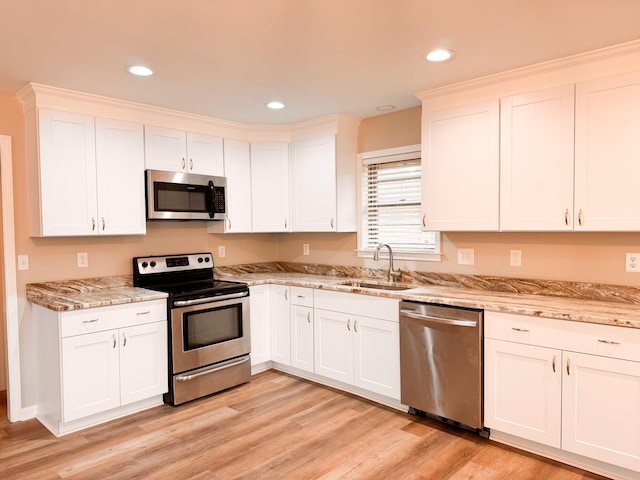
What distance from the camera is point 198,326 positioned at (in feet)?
11.5

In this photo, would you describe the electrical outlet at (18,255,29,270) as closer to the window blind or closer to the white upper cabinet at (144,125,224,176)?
the white upper cabinet at (144,125,224,176)

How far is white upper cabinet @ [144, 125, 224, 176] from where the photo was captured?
3.67 m

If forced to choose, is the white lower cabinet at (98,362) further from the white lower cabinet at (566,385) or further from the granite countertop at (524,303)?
the white lower cabinet at (566,385)

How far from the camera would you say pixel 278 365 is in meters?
4.21

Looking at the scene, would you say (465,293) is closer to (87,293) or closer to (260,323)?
(260,323)

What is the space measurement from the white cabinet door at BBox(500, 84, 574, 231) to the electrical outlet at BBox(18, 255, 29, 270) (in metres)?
3.48

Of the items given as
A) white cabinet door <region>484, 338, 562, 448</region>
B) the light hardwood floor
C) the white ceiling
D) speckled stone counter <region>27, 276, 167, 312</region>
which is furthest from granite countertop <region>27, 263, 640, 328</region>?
the white ceiling

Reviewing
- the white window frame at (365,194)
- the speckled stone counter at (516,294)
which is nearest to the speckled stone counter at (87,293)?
the speckled stone counter at (516,294)

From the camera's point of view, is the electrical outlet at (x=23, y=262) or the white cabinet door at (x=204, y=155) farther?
the white cabinet door at (x=204, y=155)

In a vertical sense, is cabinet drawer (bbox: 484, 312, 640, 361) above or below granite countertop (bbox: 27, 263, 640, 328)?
below

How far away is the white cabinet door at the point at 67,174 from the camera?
307 cm

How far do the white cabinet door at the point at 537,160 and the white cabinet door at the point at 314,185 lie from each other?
1577 millimetres

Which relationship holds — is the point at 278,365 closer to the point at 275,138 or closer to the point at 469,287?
the point at 469,287

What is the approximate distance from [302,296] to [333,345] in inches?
20.7
